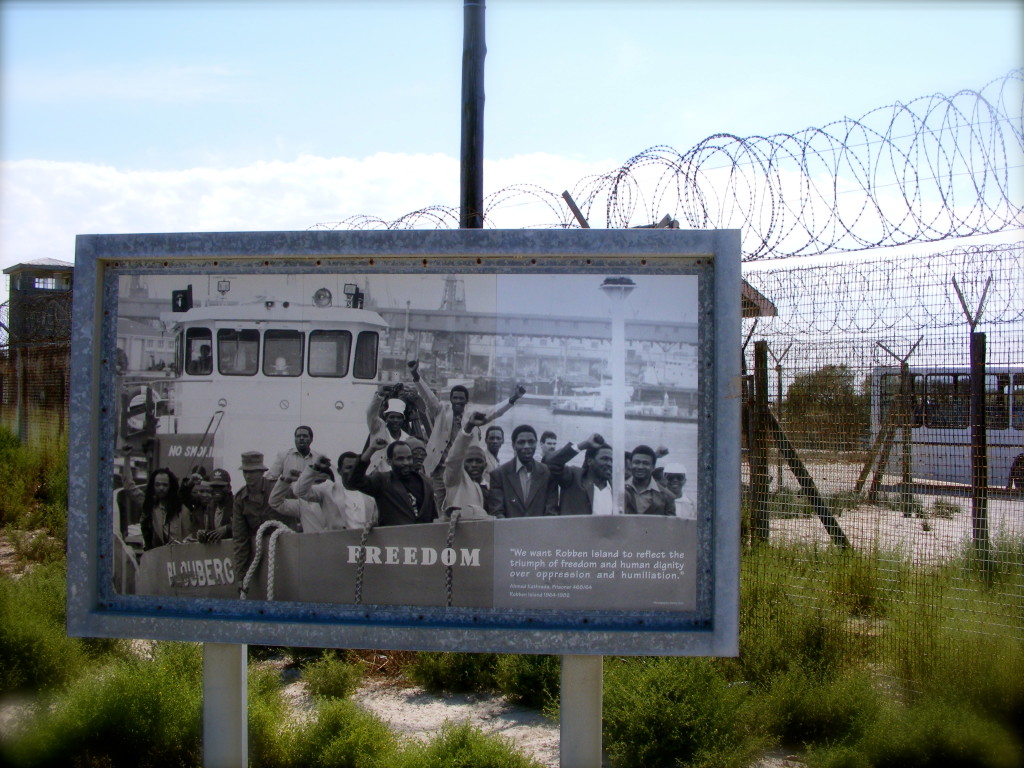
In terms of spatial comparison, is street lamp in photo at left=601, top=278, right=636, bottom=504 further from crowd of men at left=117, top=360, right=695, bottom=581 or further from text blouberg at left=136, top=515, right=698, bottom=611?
text blouberg at left=136, top=515, right=698, bottom=611

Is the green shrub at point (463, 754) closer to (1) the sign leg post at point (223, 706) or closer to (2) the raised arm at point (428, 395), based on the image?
(1) the sign leg post at point (223, 706)

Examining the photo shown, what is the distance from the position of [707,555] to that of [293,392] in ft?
5.64

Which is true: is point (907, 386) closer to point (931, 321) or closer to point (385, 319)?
point (931, 321)

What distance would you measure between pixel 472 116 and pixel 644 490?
3372mm

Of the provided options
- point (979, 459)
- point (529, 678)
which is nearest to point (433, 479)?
point (529, 678)

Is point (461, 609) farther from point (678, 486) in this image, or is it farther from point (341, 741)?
point (341, 741)

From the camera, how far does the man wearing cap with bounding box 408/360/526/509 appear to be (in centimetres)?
322

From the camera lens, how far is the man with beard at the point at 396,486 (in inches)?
128

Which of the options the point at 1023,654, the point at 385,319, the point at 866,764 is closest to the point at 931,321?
the point at 1023,654

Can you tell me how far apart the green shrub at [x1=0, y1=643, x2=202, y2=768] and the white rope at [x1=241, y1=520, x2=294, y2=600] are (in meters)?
1.53

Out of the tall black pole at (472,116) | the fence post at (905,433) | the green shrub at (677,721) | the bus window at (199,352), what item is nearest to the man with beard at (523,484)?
the bus window at (199,352)

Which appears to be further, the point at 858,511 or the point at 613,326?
the point at 858,511

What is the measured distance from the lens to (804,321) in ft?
22.5

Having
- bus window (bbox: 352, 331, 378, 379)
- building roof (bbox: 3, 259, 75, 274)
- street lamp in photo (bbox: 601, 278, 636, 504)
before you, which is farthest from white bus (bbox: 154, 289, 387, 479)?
building roof (bbox: 3, 259, 75, 274)
